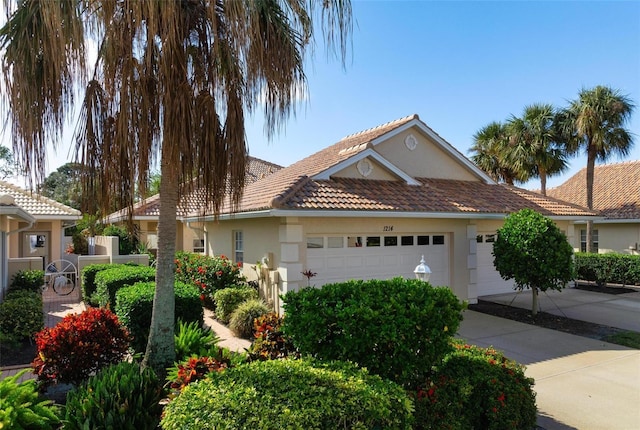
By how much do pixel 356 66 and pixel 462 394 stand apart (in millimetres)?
4016

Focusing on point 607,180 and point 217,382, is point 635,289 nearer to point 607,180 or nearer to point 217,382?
point 607,180

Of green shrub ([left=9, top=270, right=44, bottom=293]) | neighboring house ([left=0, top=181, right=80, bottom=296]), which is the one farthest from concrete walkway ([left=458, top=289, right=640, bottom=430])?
neighboring house ([left=0, top=181, right=80, bottom=296])

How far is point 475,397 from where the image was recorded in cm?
481

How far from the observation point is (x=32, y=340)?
8.66 metres

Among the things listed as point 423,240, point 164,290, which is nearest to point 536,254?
point 423,240

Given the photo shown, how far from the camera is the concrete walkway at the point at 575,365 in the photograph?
5457 millimetres

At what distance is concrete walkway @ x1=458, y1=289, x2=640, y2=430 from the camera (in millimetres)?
5457

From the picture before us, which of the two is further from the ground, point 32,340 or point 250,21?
point 250,21

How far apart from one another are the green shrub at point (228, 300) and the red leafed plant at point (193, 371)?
5851 mm

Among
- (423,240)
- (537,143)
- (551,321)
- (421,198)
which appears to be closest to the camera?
(551,321)

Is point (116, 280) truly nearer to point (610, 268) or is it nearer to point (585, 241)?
point (610, 268)

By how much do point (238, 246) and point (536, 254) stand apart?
29.9ft

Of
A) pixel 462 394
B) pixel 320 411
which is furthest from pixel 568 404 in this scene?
pixel 320 411

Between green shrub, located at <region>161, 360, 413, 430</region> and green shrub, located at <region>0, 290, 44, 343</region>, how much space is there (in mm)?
6489
